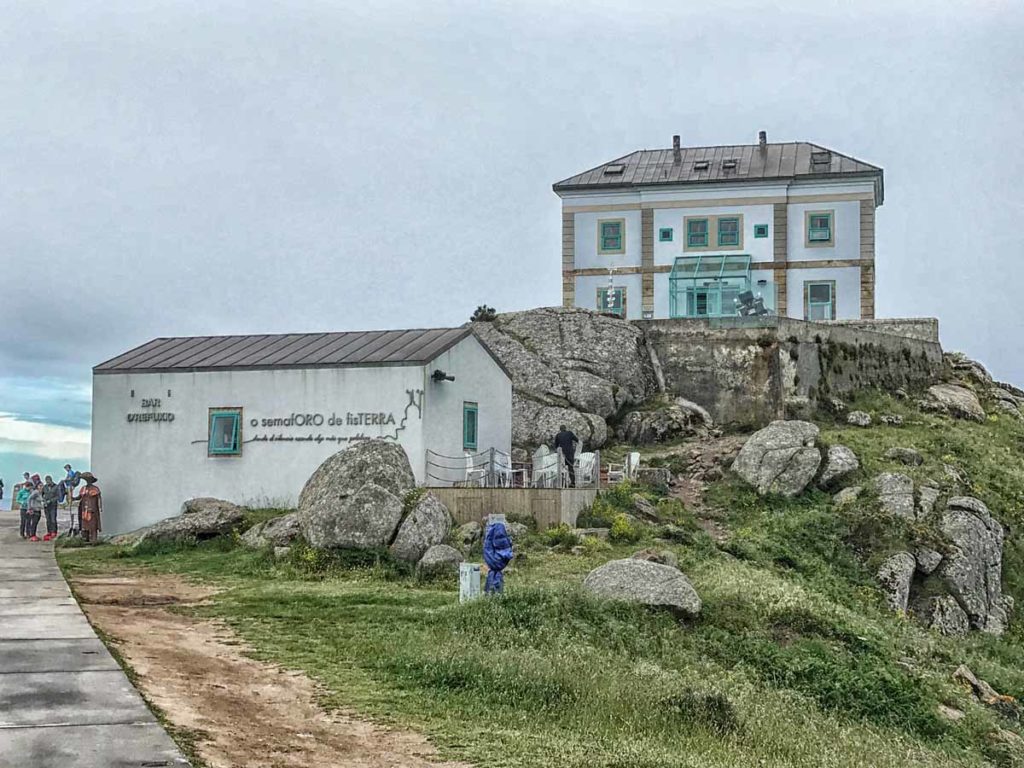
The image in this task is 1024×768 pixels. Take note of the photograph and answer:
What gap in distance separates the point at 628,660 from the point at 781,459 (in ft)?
60.8

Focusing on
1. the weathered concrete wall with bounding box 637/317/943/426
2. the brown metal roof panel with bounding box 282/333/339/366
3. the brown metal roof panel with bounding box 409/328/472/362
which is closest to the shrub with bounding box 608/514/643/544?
the brown metal roof panel with bounding box 409/328/472/362

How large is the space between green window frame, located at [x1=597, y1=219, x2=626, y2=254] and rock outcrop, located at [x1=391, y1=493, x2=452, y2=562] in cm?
2820

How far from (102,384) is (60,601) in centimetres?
1529

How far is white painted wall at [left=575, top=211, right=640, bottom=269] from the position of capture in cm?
5069

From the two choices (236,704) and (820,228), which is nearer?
(236,704)

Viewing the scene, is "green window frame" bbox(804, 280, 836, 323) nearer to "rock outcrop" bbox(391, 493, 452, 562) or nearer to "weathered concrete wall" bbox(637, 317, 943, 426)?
"weathered concrete wall" bbox(637, 317, 943, 426)

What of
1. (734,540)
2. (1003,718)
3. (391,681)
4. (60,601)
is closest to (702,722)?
(391,681)

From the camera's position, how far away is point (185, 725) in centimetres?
1079

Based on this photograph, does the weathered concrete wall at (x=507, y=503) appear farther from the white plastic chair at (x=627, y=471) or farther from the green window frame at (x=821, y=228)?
the green window frame at (x=821, y=228)

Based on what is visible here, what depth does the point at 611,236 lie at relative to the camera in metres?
51.1

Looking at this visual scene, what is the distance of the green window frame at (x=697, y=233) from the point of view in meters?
50.1

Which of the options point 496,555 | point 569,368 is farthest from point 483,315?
point 496,555

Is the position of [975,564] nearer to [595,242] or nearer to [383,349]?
[383,349]

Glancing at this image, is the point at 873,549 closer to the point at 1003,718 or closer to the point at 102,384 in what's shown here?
the point at 1003,718
